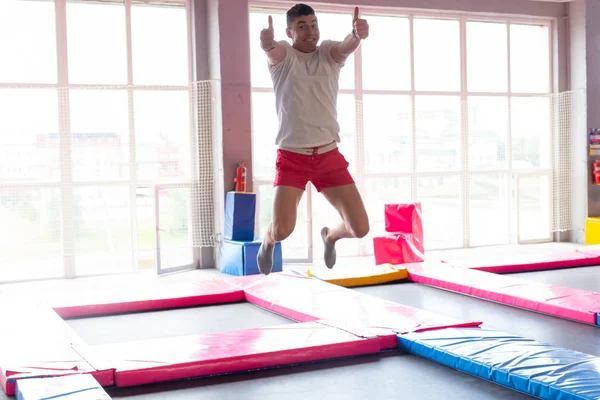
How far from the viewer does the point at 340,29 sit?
28.0 feet

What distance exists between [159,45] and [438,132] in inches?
147

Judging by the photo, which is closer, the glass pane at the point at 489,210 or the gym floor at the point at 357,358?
the gym floor at the point at 357,358

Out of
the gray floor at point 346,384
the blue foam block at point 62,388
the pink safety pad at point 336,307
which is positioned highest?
the pink safety pad at point 336,307

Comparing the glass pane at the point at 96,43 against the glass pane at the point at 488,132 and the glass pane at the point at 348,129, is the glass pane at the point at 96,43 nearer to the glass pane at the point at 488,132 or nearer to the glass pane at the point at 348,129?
the glass pane at the point at 348,129

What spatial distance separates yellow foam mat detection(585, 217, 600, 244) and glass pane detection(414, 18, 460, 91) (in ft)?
7.96

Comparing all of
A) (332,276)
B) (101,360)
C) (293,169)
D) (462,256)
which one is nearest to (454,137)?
(462,256)

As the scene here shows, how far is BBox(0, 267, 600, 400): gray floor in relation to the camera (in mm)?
3076

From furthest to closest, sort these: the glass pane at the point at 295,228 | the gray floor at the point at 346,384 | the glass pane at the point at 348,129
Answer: the glass pane at the point at 348,129 < the glass pane at the point at 295,228 < the gray floor at the point at 346,384

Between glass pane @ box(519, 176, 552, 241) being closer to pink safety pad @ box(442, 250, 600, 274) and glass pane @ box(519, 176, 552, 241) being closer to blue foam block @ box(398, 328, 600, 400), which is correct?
pink safety pad @ box(442, 250, 600, 274)

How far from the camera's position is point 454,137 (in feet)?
30.2

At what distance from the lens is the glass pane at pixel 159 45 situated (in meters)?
7.68

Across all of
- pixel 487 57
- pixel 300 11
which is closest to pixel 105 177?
pixel 300 11

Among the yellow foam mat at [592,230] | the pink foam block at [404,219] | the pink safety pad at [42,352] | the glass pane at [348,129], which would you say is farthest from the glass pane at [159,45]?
the yellow foam mat at [592,230]

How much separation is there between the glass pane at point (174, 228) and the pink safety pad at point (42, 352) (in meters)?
3.30
